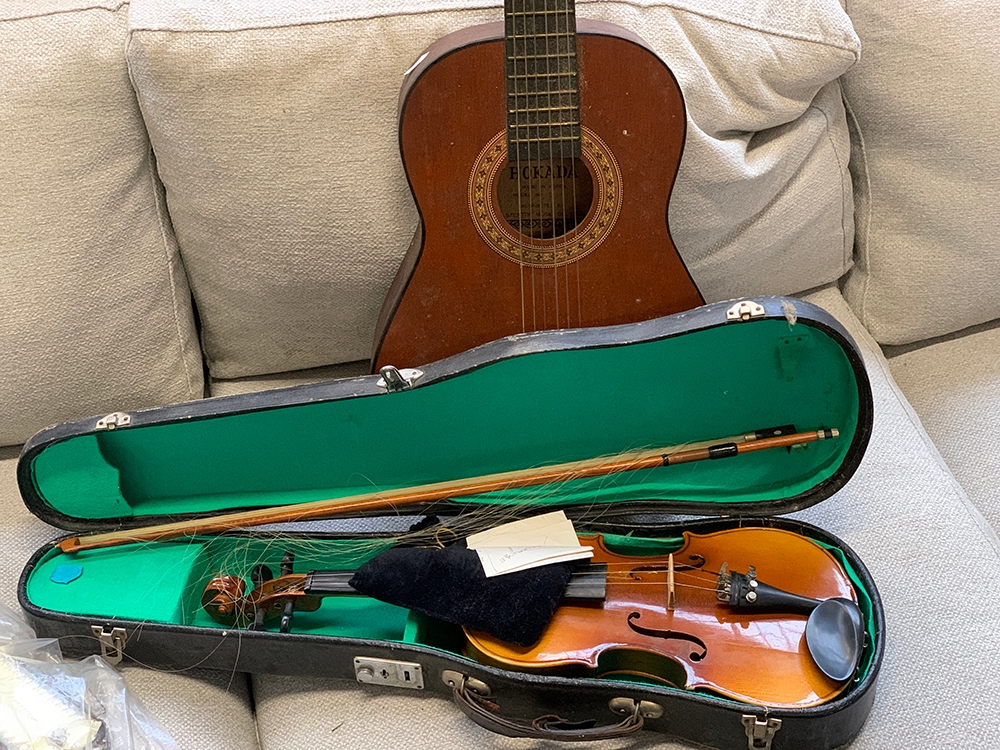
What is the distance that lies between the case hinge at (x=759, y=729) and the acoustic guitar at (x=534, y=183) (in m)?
0.55

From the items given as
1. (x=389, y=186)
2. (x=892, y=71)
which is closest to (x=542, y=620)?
(x=389, y=186)

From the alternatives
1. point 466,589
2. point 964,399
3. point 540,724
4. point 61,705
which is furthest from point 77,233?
point 964,399

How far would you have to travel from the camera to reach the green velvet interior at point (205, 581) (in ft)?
4.12

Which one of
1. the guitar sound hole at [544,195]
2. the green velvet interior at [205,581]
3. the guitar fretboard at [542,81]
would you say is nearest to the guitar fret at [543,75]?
the guitar fretboard at [542,81]

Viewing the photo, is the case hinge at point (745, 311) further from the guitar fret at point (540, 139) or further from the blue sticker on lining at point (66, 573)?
the blue sticker on lining at point (66, 573)

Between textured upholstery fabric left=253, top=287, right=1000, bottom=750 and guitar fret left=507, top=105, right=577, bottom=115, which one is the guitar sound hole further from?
textured upholstery fabric left=253, top=287, right=1000, bottom=750

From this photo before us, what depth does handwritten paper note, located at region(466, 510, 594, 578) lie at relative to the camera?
48.3 inches

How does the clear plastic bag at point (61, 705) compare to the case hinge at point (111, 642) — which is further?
the case hinge at point (111, 642)

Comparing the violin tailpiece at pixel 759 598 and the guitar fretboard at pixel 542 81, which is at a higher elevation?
the guitar fretboard at pixel 542 81

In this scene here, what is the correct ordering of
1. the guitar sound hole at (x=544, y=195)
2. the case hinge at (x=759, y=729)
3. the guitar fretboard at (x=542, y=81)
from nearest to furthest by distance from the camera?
the case hinge at (x=759, y=729), the guitar fretboard at (x=542, y=81), the guitar sound hole at (x=544, y=195)

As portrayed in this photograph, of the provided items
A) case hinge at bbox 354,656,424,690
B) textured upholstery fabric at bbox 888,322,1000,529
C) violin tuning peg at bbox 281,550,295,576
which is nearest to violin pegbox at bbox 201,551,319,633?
violin tuning peg at bbox 281,550,295,576

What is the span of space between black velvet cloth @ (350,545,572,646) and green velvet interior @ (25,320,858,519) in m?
0.13

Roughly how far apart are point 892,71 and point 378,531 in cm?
103

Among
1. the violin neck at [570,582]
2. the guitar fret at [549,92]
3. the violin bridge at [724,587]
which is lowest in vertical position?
the violin bridge at [724,587]
